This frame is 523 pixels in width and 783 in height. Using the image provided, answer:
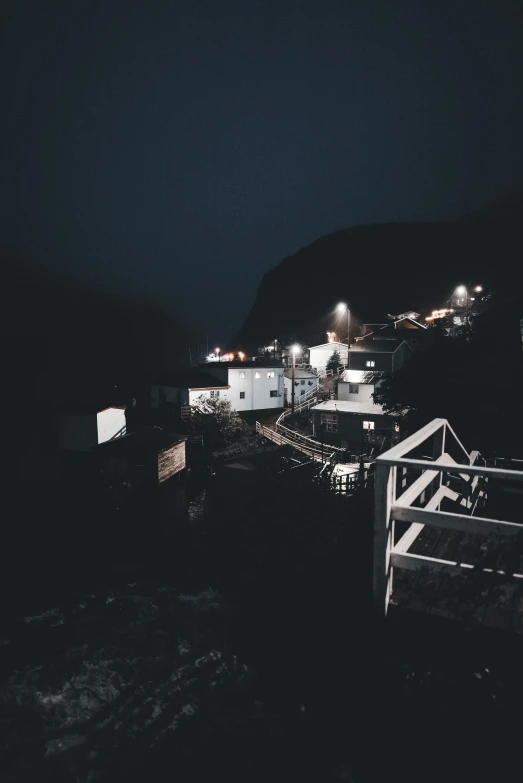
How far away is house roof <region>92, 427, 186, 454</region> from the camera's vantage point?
832 inches

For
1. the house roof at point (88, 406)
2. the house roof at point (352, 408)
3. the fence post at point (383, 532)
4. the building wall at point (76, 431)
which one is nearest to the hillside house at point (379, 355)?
the house roof at point (352, 408)

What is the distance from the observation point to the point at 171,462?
73.0 ft

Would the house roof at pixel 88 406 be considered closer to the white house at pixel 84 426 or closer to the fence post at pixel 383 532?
the white house at pixel 84 426

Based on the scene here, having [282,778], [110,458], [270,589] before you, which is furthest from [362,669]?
[110,458]

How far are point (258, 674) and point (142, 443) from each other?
19.6 metres

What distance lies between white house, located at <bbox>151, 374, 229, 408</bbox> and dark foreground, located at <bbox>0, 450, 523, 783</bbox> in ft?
94.3

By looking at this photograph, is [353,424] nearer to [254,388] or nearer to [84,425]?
[254,388]

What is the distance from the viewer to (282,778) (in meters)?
2.46

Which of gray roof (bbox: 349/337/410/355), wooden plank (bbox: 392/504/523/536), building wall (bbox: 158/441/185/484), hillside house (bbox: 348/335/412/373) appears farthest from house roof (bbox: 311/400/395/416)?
wooden plank (bbox: 392/504/523/536)

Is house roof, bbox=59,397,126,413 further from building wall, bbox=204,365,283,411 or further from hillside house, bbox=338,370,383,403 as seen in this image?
hillside house, bbox=338,370,383,403

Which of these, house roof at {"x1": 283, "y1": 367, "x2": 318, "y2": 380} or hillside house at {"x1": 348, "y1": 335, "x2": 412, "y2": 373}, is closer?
hillside house at {"x1": 348, "y1": 335, "x2": 412, "y2": 373}

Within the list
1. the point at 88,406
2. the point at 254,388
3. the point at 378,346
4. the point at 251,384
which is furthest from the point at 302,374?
the point at 88,406

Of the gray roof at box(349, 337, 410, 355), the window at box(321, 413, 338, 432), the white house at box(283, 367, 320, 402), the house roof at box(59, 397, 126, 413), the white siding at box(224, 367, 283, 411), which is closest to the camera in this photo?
the house roof at box(59, 397, 126, 413)

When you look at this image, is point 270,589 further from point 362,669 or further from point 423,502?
point 423,502
